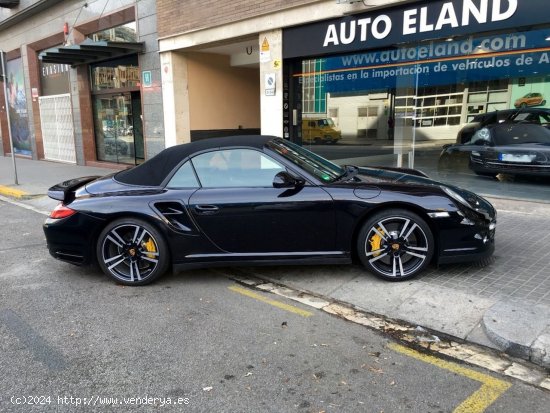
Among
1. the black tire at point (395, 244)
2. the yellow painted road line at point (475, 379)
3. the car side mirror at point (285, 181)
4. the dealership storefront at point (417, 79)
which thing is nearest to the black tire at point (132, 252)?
the car side mirror at point (285, 181)

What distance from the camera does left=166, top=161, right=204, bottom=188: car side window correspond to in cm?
475

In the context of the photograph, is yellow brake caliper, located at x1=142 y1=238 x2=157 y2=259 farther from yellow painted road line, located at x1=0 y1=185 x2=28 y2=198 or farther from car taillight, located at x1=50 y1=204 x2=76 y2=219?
yellow painted road line, located at x1=0 y1=185 x2=28 y2=198

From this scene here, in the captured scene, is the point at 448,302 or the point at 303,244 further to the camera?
the point at 303,244

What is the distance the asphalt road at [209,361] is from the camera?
9.20ft

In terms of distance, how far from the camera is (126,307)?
427cm

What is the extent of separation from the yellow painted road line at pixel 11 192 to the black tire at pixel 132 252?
7.01 meters

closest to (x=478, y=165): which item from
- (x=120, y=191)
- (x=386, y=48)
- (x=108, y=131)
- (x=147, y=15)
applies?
(x=386, y=48)

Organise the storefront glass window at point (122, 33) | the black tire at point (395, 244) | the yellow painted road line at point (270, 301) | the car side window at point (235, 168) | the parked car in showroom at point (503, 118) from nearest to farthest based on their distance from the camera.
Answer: the yellow painted road line at point (270, 301), the black tire at point (395, 244), the car side window at point (235, 168), the parked car in showroom at point (503, 118), the storefront glass window at point (122, 33)

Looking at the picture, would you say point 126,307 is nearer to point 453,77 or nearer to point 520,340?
point 520,340

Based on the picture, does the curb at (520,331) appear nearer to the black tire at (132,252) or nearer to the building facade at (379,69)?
the black tire at (132,252)

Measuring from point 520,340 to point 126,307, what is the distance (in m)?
3.23

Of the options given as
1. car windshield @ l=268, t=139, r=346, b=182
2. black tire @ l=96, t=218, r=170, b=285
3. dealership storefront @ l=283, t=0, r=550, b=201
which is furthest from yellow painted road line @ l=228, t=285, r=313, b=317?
dealership storefront @ l=283, t=0, r=550, b=201

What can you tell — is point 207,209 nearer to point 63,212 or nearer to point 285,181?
point 285,181

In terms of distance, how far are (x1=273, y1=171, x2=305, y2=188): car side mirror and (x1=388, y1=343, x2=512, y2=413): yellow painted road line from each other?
1.75m
